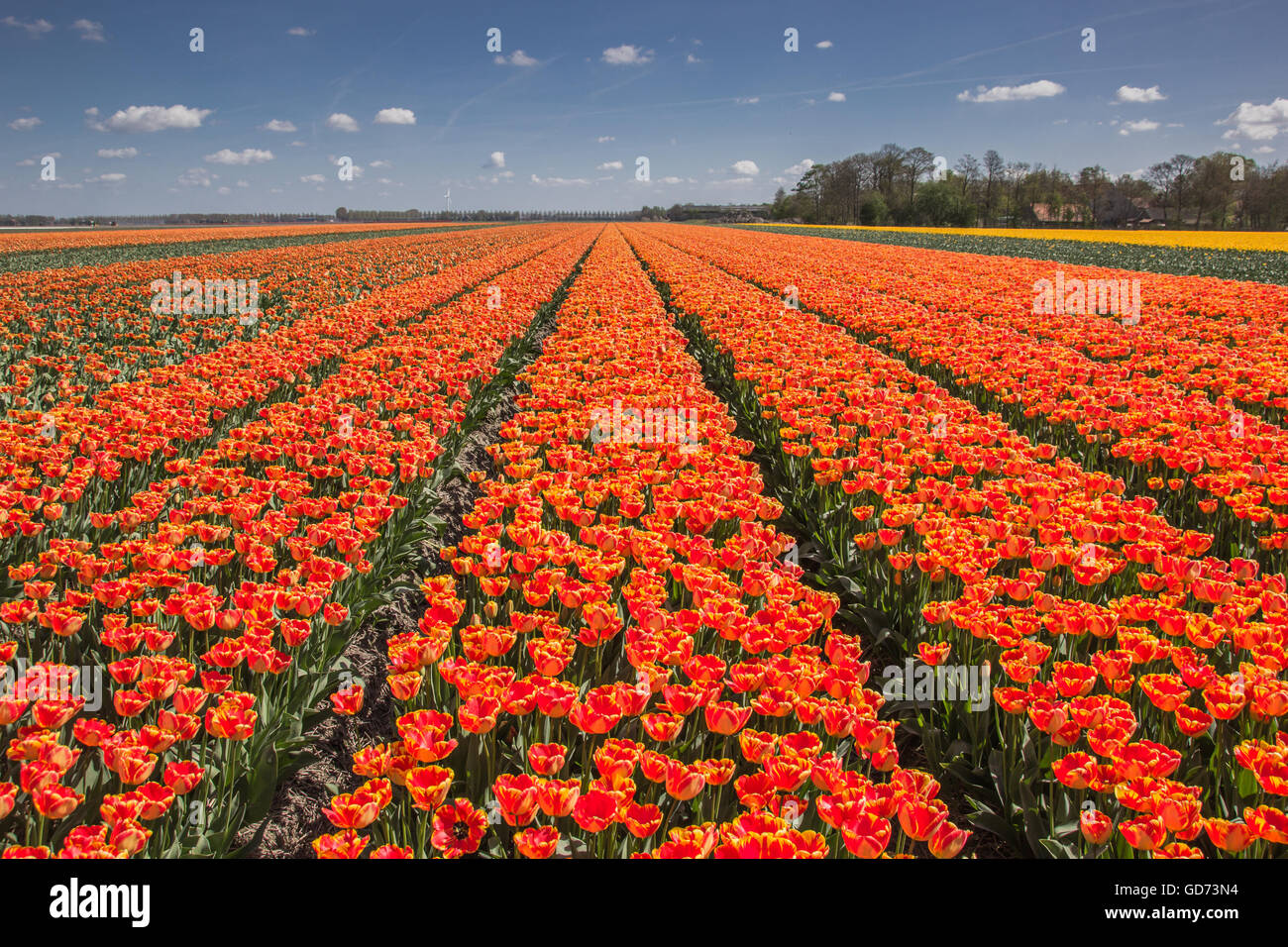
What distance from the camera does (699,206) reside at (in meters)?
166

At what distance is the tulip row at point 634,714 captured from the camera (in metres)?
1.92

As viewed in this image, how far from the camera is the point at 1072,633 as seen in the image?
2912 millimetres

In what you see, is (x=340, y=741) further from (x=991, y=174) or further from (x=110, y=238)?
(x=991, y=174)

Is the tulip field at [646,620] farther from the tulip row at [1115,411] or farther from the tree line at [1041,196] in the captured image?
the tree line at [1041,196]

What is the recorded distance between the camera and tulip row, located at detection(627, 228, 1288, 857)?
212 centimetres

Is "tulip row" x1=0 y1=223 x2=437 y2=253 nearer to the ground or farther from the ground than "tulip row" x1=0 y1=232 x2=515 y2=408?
farther from the ground

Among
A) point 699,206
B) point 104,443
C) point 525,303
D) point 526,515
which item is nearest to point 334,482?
point 104,443

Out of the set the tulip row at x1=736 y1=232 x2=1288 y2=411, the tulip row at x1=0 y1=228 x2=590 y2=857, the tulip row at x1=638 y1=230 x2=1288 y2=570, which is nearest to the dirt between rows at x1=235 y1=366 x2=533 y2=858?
the tulip row at x1=0 y1=228 x2=590 y2=857

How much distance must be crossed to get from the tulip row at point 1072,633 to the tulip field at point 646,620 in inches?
0.7

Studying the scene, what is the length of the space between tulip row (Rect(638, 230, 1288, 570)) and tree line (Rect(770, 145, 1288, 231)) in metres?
56.6

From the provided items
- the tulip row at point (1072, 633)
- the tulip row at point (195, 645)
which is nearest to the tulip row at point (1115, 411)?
the tulip row at point (1072, 633)

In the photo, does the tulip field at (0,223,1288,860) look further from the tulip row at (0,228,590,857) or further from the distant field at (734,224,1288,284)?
Answer: the distant field at (734,224,1288,284)

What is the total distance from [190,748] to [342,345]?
26.2 feet
